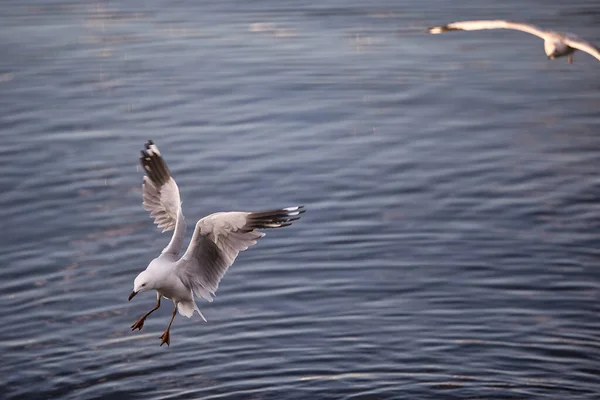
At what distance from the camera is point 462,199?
1472cm

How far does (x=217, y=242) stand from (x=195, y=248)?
197 millimetres

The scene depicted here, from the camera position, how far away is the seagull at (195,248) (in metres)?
9.62

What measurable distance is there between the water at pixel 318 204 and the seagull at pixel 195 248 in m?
1.04

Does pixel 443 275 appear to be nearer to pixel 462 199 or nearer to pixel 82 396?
pixel 462 199

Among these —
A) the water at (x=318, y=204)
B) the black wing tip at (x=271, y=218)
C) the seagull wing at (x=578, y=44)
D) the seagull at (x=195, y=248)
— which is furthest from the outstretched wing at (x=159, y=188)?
the seagull wing at (x=578, y=44)

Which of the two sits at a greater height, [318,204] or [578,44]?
[578,44]

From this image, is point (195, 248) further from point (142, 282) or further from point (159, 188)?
point (159, 188)

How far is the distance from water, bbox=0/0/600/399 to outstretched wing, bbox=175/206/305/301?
1.07 meters

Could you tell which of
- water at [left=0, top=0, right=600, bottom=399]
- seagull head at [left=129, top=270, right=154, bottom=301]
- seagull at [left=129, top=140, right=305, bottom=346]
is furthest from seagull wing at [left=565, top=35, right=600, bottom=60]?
seagull head at [left=129, top=270, right=154, bottom=301]

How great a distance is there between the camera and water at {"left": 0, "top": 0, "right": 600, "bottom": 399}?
1098 cm

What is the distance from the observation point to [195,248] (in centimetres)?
1002

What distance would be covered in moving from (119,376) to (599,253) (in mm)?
5700

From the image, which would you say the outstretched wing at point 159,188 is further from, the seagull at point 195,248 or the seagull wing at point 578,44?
the seagull wing at point 578,44

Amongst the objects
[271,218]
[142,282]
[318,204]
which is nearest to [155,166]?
[142,282]
